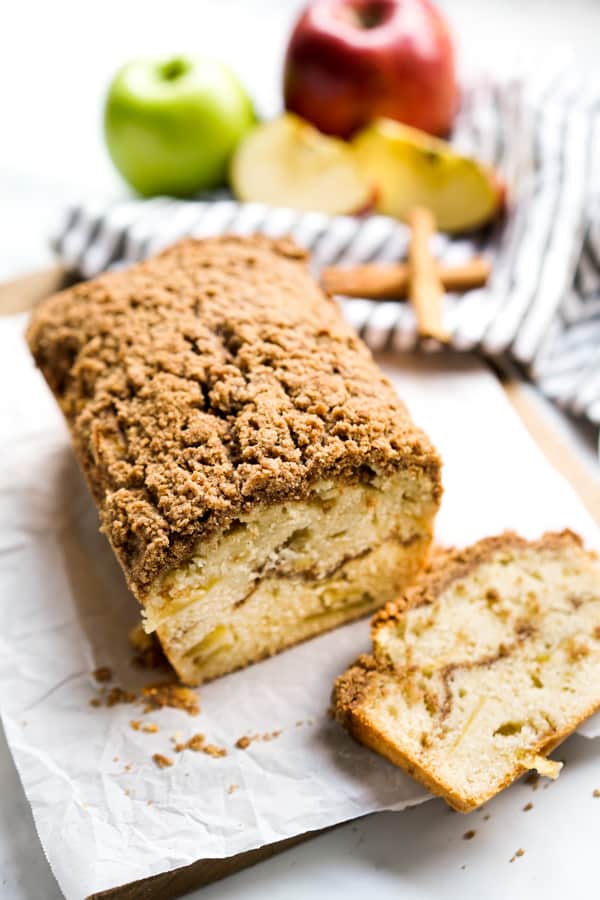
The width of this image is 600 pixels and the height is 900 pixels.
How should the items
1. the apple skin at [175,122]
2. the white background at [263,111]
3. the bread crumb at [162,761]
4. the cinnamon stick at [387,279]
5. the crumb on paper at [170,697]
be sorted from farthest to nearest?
the apple skin at [175,122], the cinnamon stick at [387,279], the crumb on paper at [170,697], the bread crumb at [162,761], the white background at [263,111]

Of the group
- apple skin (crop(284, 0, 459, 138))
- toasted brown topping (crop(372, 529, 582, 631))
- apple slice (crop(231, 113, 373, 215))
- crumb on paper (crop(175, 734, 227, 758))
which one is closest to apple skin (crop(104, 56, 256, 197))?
apple slice (crop(231, 113, 373, 215))

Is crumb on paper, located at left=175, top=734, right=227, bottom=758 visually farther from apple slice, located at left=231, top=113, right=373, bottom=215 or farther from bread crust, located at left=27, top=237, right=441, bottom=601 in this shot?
apple slice, located at left=231, top=113, right=373, bottom=215

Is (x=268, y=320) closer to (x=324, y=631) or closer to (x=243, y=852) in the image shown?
(x=324, y=631)

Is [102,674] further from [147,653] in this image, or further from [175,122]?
[175,122]

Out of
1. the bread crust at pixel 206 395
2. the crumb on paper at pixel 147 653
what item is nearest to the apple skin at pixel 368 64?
the bread crust at pixel 206 395

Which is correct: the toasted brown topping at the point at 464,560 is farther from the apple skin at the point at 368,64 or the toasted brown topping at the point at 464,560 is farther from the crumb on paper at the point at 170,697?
the apple skin at the point at 368,64
